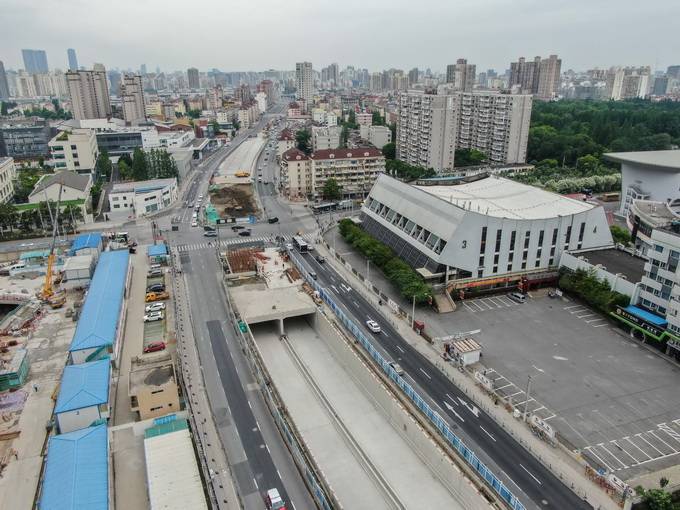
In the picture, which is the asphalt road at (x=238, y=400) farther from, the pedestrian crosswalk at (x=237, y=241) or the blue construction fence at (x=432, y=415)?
the blue construction fence at (x=432, y=415)

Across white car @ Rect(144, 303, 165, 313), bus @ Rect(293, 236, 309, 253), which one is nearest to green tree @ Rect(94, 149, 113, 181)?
bus @ Rect(293, 236, 309, 253)

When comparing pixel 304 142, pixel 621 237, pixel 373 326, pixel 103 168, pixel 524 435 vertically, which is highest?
pixel 304 142

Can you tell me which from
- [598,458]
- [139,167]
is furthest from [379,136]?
[598,458]

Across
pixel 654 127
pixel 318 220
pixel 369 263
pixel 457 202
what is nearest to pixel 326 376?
pixel 369 263

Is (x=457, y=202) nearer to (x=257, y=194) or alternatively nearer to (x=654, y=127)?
(x=257, y=194)

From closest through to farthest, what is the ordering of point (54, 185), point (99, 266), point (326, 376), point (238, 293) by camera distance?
point (326, 376), point (238, 293), point (99, 266), point (54, 185)

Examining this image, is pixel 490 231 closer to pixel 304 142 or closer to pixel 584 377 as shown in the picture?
pixel 584 377
